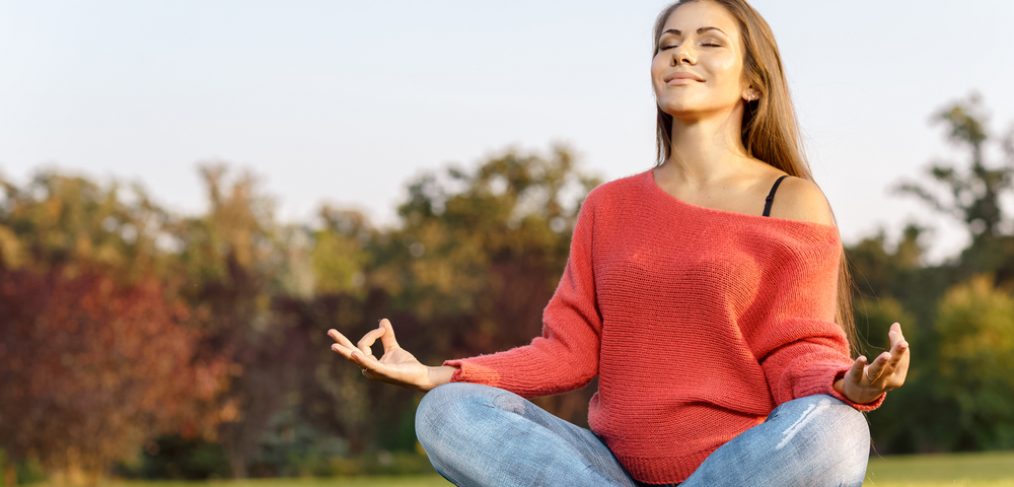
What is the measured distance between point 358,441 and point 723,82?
1855 centimetres

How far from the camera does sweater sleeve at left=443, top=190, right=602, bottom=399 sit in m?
2.97

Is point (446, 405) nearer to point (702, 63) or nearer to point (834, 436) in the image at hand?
point (834, 436)

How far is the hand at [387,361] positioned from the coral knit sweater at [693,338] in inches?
3.4

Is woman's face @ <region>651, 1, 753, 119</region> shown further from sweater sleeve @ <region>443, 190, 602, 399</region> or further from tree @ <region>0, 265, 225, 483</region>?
tree @ <region>0, 265, 225, 483</region>

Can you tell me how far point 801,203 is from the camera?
3002 millimetres

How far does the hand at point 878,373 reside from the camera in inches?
91.7

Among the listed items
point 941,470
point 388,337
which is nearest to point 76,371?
point 941,470

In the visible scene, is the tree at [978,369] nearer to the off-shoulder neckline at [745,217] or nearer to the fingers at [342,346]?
the off-shoulder neckline at [745,217]

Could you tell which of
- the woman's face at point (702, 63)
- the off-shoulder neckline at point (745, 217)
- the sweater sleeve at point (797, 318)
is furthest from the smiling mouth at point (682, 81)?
the sweater sleeve at point (797, 318)

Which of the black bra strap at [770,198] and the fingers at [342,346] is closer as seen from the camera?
the fingers at [342,346]

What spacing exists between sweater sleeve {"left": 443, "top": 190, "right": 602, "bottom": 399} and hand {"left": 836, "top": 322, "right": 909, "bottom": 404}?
A: 31.5 inches

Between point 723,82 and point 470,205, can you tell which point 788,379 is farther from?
point 470,205

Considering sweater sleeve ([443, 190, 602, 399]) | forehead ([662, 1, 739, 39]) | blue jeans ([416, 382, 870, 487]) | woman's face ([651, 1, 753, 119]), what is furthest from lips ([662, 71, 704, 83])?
blue jeans ([416, 382, 870, 487])

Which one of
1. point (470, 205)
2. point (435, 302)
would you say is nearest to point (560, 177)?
point (470, 205)
